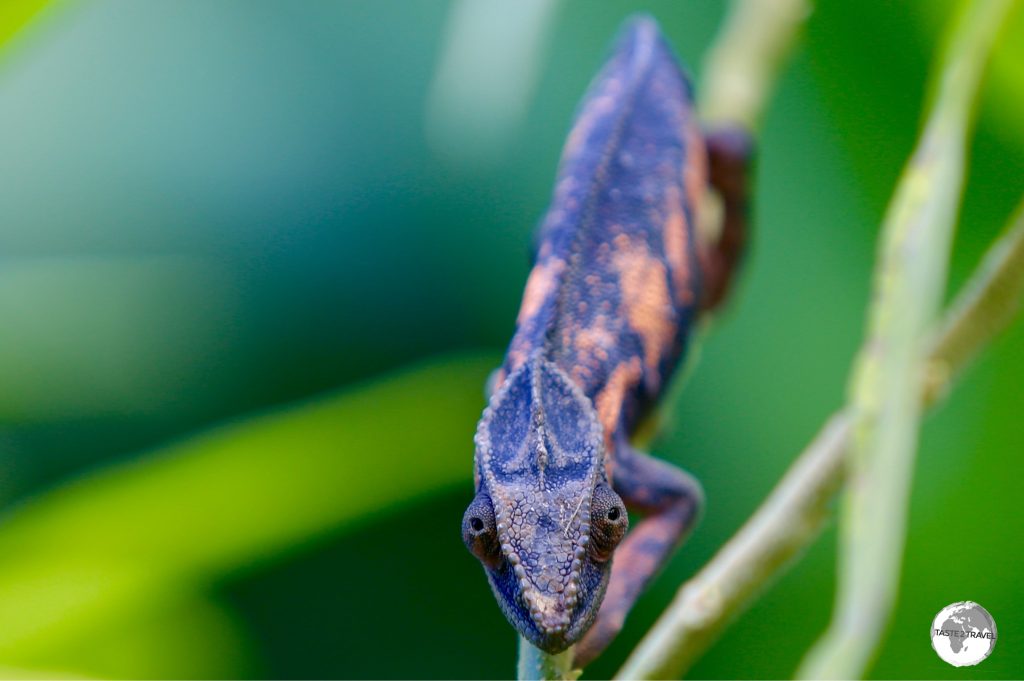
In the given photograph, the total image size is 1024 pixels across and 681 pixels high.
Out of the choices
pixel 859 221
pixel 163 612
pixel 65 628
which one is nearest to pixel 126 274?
pixel 163 612

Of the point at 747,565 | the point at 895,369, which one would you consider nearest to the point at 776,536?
the point at 747,565

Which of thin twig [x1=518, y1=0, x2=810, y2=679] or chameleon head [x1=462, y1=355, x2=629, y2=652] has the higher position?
thin twig [x1=518, y1=0, x2=810, y2=679]

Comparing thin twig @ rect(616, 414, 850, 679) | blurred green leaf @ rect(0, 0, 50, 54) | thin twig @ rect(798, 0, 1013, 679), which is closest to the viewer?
thin twig @ rect(798, 0, 1013, 679)

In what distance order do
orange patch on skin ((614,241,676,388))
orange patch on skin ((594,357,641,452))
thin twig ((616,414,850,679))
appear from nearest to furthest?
thin twig ((616,414,850,679)) < orange patch on skin ((594,357,641,452)) < orange patch on skin ((614,241,676,388))

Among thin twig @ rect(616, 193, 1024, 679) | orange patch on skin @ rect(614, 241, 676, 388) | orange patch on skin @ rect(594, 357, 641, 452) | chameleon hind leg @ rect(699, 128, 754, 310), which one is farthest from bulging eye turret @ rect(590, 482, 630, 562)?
chameleon hind leg @ rect(699, 128, 754, 310)

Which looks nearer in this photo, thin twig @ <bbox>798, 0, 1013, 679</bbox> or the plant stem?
thin twig @ <bbox>798, 0, 1013, 679</bbox>

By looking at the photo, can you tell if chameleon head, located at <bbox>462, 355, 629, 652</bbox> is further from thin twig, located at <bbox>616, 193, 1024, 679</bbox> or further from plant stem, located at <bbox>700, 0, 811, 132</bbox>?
plant stem, located at <bbox>700, 0, 811, 132</bbox>

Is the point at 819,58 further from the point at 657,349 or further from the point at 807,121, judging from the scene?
the point at 657,349

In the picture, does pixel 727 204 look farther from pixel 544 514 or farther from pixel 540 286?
pixel 544 514
